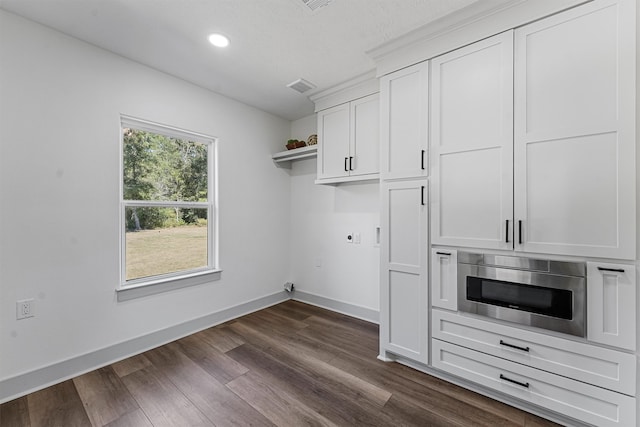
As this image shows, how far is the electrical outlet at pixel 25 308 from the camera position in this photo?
74.1 inches

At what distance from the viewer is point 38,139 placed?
197 cm

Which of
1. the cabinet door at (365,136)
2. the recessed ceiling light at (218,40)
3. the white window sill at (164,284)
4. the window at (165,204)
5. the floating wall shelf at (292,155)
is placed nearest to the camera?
the recessed ceiling light at (218,40)

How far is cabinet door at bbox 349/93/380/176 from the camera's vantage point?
277 cm

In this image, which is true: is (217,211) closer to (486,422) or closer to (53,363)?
(53,363)

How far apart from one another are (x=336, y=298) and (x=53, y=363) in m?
2.75

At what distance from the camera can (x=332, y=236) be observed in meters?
3.59

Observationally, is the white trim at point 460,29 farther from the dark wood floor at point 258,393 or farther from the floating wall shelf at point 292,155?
the dark wood floor at point 258,393

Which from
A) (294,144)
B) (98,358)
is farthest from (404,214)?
(98,358)

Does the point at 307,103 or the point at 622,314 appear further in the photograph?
the point at 307,103

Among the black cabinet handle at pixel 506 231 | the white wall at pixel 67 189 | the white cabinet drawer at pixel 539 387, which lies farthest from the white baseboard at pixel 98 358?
the black cabinet handle at pixel 506 231

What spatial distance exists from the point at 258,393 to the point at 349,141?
8.30 feet

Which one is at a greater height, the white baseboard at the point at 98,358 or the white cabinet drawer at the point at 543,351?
the white cabinet drawer at the point at 543,351

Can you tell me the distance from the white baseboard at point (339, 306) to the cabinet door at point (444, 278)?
121 centimetres

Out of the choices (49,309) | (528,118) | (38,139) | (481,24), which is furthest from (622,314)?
(38,139)
